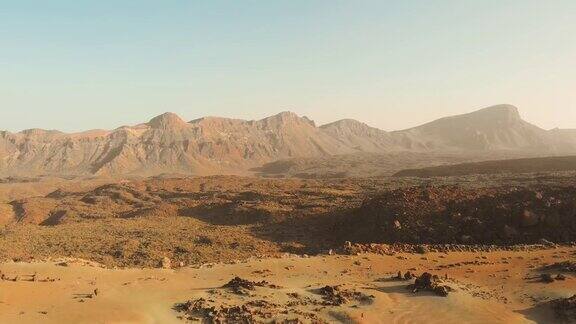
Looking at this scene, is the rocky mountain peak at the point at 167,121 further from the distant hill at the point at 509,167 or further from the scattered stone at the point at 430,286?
the scattered stone at the point at 430,286

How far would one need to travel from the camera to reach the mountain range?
9756 cm

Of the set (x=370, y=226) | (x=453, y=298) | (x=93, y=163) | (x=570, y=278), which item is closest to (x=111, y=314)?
(x=453, y=298)

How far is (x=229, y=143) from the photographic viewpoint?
112 m

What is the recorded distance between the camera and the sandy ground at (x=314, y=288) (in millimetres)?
12617

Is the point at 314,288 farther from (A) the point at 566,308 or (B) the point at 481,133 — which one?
(B) the point at 481,133

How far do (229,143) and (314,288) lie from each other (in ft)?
324

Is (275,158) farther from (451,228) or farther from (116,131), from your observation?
(451,228)

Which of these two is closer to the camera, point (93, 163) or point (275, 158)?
point (93, 163)

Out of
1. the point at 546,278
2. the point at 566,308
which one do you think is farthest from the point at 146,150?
the point at 566,308

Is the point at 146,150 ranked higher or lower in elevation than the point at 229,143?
lower

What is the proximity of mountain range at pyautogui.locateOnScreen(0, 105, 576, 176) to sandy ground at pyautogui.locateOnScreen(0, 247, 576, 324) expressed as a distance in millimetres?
79185

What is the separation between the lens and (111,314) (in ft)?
40.2

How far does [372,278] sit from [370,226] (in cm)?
895

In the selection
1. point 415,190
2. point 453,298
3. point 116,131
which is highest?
point 116,131
